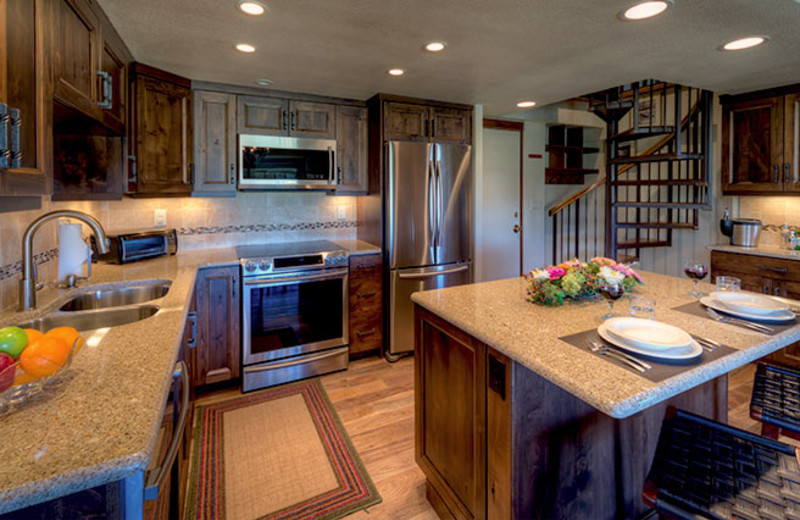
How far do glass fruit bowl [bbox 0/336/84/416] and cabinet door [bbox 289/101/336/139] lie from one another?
2.61m

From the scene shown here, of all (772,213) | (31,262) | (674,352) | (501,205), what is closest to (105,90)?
(31,262)

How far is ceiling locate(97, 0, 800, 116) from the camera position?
189cm

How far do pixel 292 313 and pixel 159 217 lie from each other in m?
1.32

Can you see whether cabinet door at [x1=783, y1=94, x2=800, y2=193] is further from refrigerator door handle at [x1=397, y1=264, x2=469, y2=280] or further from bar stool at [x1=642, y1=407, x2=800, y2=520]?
bar stool at [x1=642, y1=407, x2=800, y2=520]

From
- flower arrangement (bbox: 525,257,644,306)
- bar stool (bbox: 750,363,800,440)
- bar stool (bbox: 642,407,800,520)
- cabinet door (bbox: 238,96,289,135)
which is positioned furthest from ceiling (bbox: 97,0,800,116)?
bar stool (bbox: 642,407,800,520)

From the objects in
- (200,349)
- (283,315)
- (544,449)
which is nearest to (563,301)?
(544,449)

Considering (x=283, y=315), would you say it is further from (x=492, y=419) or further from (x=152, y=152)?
(x=492, y=419)

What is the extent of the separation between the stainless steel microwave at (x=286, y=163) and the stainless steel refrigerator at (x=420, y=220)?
52 centimetres

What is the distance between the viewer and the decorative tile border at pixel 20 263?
1.66m

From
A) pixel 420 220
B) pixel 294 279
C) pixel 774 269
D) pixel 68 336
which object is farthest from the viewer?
pixel 420 220

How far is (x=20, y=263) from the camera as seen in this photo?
6.02 feet

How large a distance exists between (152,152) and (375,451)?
7.83 feet

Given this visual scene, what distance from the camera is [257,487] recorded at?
6.44ft

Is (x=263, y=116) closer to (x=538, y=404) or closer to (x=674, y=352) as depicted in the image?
(x=538, y=404)
